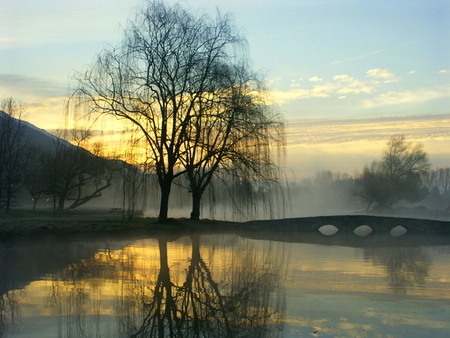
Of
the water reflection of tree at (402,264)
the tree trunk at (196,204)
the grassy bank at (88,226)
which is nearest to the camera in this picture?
the water reflection of tree at (402,264)

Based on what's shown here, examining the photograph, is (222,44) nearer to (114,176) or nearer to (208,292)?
(208,292)

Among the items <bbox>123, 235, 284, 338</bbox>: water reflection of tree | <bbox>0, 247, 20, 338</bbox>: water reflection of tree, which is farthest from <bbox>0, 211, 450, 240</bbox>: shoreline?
<bbox>123, 235, 284, 338</bbox>: water reflection of tree

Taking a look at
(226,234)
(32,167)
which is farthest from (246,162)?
(32,167)

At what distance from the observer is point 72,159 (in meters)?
38.4

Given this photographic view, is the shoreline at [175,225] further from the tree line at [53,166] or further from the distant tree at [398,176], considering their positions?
the distant tree at [398,176]

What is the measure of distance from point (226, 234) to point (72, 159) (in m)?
19.7

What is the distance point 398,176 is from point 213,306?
60553mm

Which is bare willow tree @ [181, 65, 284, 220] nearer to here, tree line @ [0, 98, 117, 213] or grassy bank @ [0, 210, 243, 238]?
grassy bank @ [0, 210, 243, 238]

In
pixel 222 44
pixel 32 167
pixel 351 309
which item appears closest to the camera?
pixel 351 309

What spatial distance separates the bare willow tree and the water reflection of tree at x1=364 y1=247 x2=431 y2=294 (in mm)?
7098

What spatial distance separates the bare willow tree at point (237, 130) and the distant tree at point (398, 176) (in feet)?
145

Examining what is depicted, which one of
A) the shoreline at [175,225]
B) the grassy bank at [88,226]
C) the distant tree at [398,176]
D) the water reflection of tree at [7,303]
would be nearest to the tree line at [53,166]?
the shoreline at [175,225]

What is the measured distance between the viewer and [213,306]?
816 cm

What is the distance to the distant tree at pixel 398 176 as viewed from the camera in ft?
208
